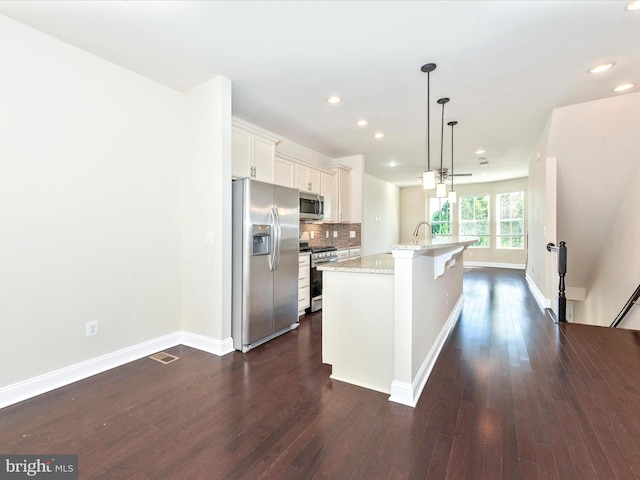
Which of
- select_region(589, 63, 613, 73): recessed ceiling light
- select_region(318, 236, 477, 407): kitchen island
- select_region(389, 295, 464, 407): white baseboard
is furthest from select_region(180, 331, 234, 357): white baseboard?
select_region(589, 63, 613, 73): recessed ceiling light

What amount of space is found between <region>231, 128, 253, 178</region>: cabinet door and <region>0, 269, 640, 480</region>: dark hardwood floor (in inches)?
81.3

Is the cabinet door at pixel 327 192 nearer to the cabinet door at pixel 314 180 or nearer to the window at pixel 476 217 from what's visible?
the cabinet door at pixel 314 180

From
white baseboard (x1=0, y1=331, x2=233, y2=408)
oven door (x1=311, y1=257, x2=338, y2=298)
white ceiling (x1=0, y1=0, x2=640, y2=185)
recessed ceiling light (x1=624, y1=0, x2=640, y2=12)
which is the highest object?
white ceiling (x1=0, y1=0, x2=640, y2=185)

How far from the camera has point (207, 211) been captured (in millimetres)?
3033

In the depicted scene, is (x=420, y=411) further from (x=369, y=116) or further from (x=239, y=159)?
(x=369, y=116)

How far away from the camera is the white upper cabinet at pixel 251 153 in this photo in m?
3.40

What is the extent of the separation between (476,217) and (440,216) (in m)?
1.09

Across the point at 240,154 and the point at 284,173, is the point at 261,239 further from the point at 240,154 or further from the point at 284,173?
the point at 284,173

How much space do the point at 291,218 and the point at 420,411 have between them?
2.40 m

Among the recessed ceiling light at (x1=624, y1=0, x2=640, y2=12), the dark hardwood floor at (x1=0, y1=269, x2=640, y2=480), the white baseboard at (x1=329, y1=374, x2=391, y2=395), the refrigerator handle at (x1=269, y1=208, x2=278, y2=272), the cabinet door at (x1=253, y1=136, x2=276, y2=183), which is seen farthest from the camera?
the cabinet door at (x1=253, y1=136, x2=276, y2=183)

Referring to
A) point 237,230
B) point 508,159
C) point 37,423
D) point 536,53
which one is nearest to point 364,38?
point 536,53

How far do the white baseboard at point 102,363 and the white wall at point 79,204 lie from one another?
0.19ft

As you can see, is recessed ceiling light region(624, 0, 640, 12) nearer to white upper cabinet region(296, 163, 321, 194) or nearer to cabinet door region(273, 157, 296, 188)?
cabinet door region(273, 157, 296, 188)

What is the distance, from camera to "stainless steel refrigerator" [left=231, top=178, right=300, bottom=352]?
121 inches
